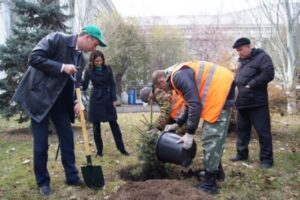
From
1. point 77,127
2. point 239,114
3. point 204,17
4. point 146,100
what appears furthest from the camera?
point 204,17

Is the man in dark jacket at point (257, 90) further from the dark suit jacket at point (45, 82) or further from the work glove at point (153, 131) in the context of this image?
the dark suit jacket at point (45, 82)

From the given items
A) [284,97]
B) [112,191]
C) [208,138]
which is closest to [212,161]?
[208,138]

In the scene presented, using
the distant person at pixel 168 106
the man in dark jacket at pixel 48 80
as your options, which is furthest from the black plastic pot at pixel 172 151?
the man in dark jacket at pixel 48 80

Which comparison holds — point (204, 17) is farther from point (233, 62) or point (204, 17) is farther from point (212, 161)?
point (212, 161)

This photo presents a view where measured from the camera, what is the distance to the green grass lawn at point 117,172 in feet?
13.7

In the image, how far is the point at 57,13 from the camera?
7914mm

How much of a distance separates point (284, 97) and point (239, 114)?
2508 mm

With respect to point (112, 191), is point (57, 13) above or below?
above

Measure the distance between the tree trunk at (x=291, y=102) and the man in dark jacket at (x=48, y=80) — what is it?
5461mm

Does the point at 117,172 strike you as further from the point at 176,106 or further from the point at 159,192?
the point at 159,192

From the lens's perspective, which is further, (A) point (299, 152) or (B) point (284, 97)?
(B) point (284, 97)

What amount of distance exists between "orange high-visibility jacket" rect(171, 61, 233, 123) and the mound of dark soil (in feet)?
2.45

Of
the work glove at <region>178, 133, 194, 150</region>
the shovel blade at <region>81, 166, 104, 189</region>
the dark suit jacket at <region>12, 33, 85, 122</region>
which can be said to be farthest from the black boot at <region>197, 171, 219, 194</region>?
the dark suit jacket at <region>12, 33, 85, 122</region>

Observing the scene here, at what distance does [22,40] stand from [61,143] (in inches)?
167
